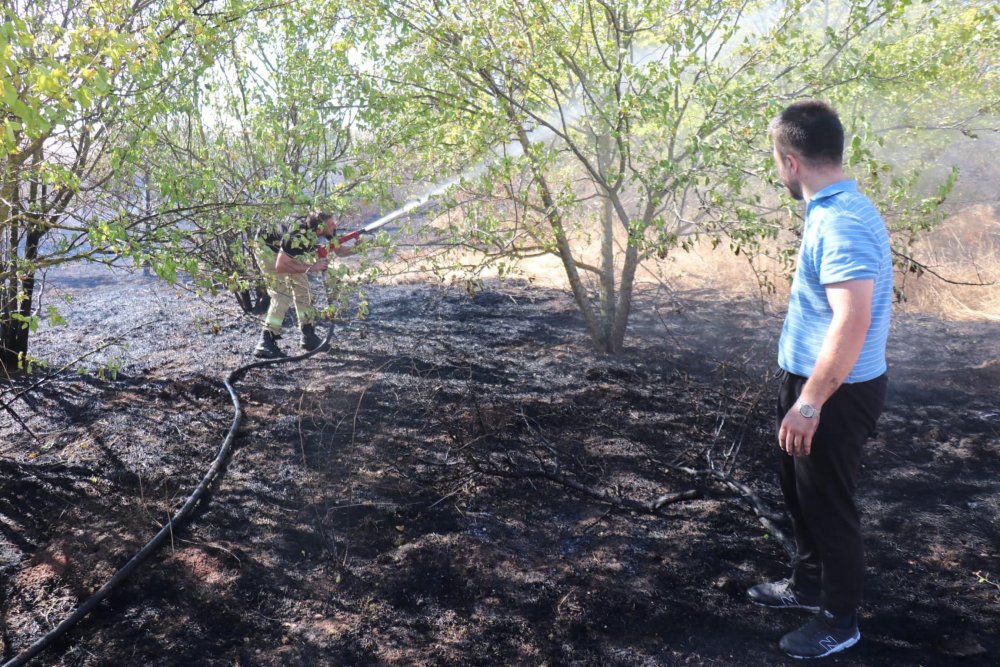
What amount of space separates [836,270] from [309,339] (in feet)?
17.0

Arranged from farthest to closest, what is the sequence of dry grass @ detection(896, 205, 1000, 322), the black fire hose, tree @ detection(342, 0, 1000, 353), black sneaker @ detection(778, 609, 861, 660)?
dry grass @ detection(896, 205, 1000, 322)
tree @ detection(342, 0, 1000, 353)
the black fire hose
black sneaker @ detection(778, 609, 861, 660)

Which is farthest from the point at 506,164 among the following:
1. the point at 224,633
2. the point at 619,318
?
the point at 224,633

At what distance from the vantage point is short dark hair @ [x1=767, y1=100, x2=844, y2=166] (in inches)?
89.4

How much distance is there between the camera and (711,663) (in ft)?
8.26

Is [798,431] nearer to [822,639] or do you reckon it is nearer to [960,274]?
[822,639]

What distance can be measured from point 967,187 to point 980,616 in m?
15.6

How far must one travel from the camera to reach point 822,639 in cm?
249

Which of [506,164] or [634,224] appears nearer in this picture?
[634,224]

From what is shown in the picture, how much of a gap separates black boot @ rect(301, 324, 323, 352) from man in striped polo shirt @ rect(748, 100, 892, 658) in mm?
4778

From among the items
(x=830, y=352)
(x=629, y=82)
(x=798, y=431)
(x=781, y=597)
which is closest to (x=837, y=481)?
(x=798, y=431)

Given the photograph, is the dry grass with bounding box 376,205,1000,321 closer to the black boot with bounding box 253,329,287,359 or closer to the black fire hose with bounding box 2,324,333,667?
the black boot with bounding box 253,329,287,359

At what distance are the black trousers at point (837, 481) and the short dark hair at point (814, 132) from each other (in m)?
0.73

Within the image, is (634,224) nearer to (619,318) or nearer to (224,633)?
(619,318)

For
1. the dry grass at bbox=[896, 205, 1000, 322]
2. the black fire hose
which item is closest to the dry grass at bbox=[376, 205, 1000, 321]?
the dry grass at bbox=[896, 205, 1000, 322]
